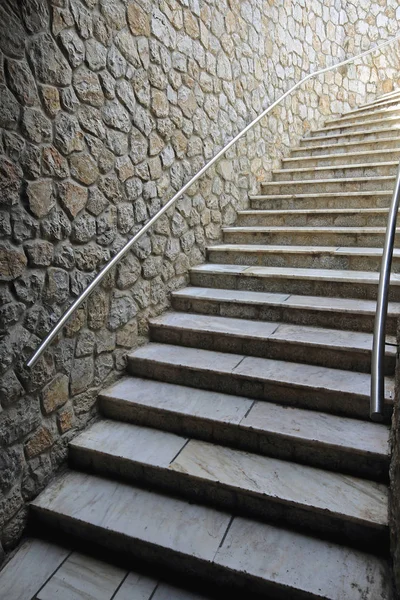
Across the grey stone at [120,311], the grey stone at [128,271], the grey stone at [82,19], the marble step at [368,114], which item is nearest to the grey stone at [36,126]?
the grey stone at [82,19]

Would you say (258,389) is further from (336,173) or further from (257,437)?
(336,173)

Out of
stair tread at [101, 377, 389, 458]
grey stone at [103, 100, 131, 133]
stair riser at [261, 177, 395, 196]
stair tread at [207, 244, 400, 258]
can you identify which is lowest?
stair tread at [101, 377, 389, 458]

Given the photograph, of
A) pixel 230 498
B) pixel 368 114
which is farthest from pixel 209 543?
pixel 368 114

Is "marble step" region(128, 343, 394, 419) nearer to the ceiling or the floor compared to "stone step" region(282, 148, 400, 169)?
nearer to the floor

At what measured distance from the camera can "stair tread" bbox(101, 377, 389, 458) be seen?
168 cm

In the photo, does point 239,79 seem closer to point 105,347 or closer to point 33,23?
point 33,23

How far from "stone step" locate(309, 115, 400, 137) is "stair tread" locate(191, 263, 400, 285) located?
225cm

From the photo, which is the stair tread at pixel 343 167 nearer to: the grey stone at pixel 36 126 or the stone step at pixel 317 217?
the stone step at pixel 317 217

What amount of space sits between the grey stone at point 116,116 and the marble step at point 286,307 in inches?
43.0

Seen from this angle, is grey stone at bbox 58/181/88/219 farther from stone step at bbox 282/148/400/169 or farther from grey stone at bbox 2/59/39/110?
stone step at bbox 282/148/400/169

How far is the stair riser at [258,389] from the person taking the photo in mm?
1836

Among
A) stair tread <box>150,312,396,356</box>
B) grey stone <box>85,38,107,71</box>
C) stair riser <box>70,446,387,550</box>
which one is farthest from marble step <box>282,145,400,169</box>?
stair riser <box>70,446,387,550</box>

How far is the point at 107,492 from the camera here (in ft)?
5.95

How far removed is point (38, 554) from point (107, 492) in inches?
13.7
